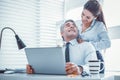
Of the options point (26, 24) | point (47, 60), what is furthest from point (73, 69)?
point (26, 24)

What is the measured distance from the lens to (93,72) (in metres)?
1.69

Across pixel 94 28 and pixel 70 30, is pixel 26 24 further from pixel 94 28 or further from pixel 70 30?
pixel 94 28

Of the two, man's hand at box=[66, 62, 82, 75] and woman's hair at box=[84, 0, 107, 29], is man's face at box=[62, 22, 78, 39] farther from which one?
man's hand at box=[66, 62, 82, 75]

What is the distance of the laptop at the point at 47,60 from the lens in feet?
5.60

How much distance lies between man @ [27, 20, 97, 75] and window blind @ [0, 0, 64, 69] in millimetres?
548

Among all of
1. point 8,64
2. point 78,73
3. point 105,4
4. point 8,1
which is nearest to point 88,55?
point 78,73

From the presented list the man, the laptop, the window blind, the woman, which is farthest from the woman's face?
the laptop

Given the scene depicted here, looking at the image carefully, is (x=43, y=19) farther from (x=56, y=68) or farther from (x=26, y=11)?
(x=56, y=68)

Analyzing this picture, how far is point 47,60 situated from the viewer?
1774mm

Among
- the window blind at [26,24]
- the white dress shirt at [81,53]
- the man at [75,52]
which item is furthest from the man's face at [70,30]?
the window blind at [26,24]

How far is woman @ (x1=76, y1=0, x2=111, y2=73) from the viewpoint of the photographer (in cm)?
280

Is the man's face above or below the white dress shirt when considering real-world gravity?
above

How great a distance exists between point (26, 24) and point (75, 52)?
127cm

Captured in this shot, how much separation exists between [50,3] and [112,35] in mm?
1370
